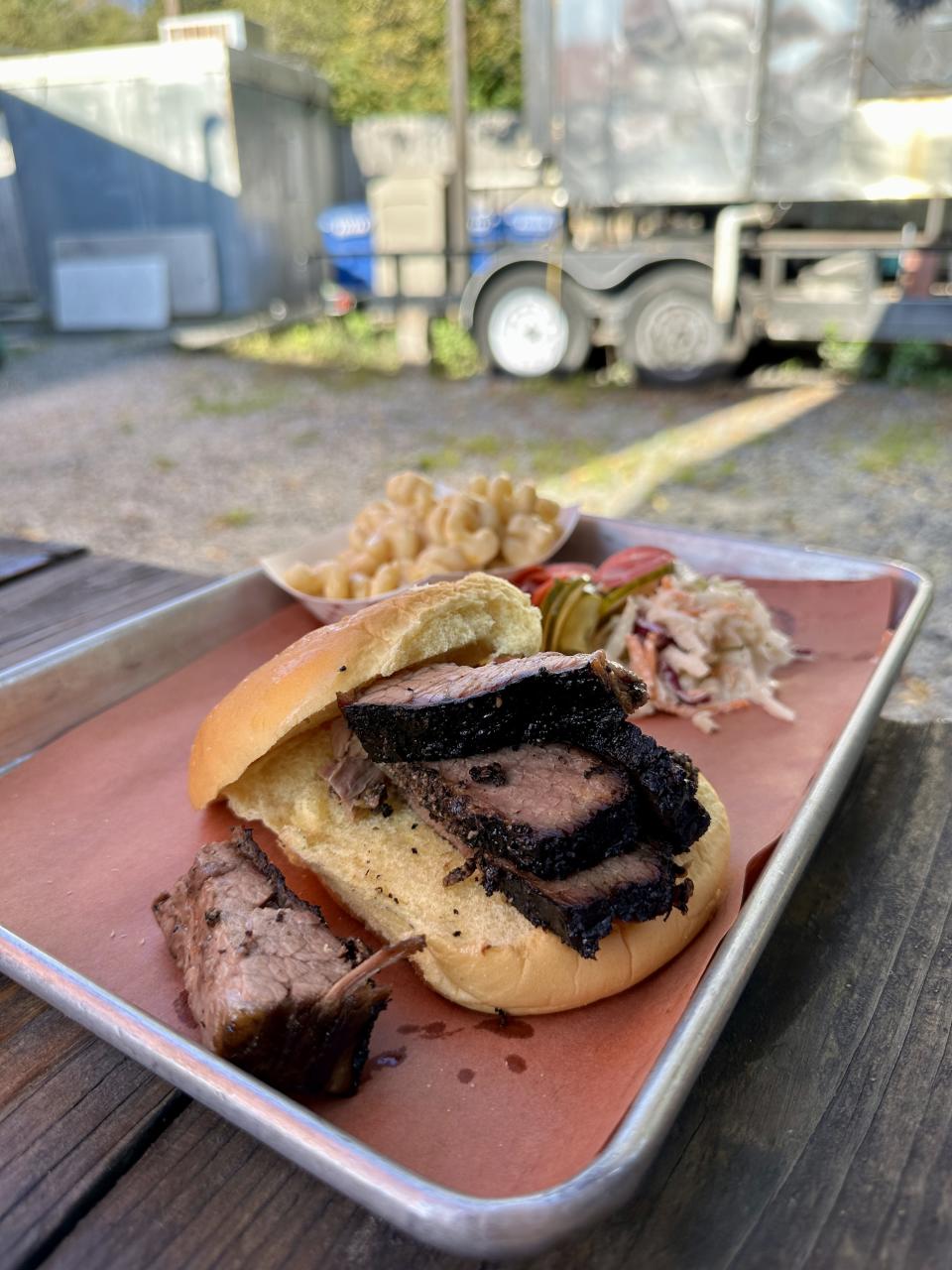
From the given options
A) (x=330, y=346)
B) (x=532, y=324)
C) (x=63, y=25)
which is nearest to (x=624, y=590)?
(x=532, y=324)

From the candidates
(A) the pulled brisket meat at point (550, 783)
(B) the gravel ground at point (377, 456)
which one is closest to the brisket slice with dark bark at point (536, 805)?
(A) the pulled brisket meat at point (550, 783)

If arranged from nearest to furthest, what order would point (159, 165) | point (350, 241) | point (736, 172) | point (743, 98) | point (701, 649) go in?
point (701, 649), point (743, 98), point (736, 172), point (350, 241), point (159, 165)

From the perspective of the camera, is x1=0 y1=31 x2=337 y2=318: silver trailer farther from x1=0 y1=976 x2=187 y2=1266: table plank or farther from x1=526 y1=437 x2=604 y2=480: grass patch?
x1=0 y1=976 x2=187 y2=1266: table plank

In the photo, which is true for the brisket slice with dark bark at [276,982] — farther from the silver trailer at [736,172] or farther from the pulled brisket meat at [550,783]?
the silver trailer at [736,172]

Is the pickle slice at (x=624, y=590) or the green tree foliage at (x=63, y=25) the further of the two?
the green tree foliage at (x=63, y=25)

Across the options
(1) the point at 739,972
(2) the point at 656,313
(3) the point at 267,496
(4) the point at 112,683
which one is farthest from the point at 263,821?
(2) the point at 656,313

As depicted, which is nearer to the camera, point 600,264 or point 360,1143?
point 360,1143

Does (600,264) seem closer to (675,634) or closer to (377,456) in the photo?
(377,456)
